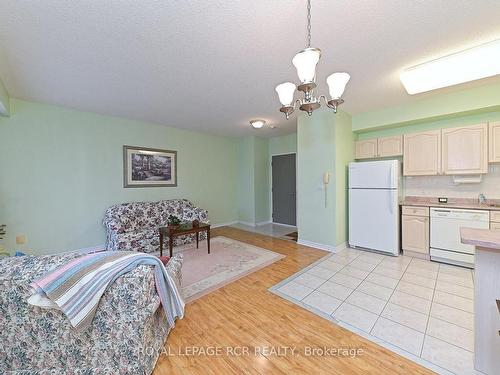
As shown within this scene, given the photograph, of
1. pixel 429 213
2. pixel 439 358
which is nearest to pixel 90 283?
pixel 439 358

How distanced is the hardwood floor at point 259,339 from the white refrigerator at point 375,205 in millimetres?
2144

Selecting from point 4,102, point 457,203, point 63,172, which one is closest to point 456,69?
point 457,203

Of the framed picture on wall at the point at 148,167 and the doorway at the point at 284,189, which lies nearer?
the framed picture on wall at the point at 148,167

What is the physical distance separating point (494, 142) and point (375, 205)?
5.37ft

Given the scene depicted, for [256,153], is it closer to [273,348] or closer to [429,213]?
[429,213]

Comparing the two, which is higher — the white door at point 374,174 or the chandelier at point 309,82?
the chandelier at point 309,82

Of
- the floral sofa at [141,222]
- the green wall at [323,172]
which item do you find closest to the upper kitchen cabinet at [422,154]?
the green wall at [323,172]

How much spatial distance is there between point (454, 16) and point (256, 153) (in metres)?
4.56

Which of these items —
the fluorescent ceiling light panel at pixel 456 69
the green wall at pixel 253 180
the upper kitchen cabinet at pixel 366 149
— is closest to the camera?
the fluorescent ceiling light panel at pixel 456 69

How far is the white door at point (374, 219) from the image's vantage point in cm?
336

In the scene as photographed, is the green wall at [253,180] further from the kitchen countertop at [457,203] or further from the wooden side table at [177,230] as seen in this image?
the kitchen countertop at [457,203]

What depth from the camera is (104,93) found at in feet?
9.68

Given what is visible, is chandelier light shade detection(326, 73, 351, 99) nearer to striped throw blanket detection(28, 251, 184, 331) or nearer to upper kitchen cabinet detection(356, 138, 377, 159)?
striped throw blanket detection(28, 251, 184, 331)

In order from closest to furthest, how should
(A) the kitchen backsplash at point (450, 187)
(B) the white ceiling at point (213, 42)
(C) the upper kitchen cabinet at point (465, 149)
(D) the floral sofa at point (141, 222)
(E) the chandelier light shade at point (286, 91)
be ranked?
(B) the white ceiling at point (213, 42), (E) the chandelier light shade at point (286, 91), (C) the upper kitchen cabinet at point (465, 149), (A) the kitchen backsplash at point (450, 187), (D) the floral sofa at point (141, 222)
